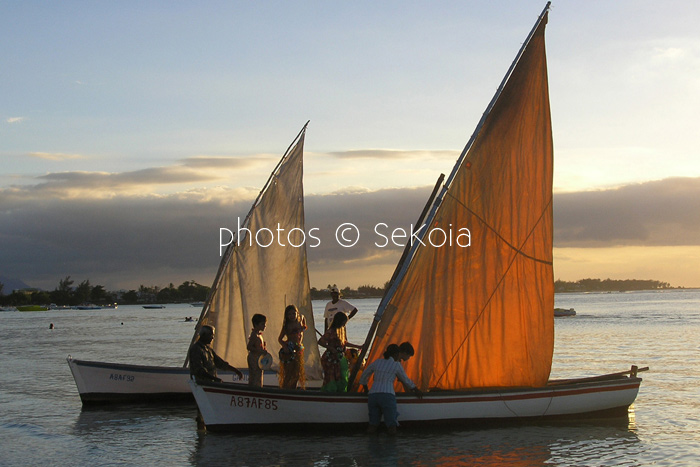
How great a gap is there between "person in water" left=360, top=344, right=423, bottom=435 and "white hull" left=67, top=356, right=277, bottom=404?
708cm

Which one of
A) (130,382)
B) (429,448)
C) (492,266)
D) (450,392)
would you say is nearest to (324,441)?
(429,448)

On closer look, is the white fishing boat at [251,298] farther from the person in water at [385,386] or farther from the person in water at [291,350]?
the person in water at [385,386]

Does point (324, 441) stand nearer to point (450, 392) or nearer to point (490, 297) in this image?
point (450, 392)

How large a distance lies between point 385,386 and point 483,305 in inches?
120

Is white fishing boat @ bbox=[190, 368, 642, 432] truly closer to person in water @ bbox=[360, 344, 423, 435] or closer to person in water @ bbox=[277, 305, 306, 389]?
person in water @ bbox=[360, 344, 423, 435]

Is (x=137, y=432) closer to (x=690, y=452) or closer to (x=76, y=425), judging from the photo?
(x=76, y=425)

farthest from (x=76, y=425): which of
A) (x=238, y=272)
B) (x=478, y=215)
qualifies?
(x=478, y=215)

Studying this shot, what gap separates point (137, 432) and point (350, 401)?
585 centimetres

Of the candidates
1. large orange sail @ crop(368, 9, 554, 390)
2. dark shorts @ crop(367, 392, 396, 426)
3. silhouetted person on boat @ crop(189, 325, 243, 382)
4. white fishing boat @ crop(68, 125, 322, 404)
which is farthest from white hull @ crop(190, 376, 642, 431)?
white fishing boat @ crop(68, 125, 322, 404)

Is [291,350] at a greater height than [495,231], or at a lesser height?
lesser

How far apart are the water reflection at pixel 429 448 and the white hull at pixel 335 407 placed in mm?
325

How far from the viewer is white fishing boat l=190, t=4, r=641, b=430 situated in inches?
619

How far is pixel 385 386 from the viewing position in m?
15.0

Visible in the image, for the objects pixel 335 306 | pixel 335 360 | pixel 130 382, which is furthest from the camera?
pixel 130 382
